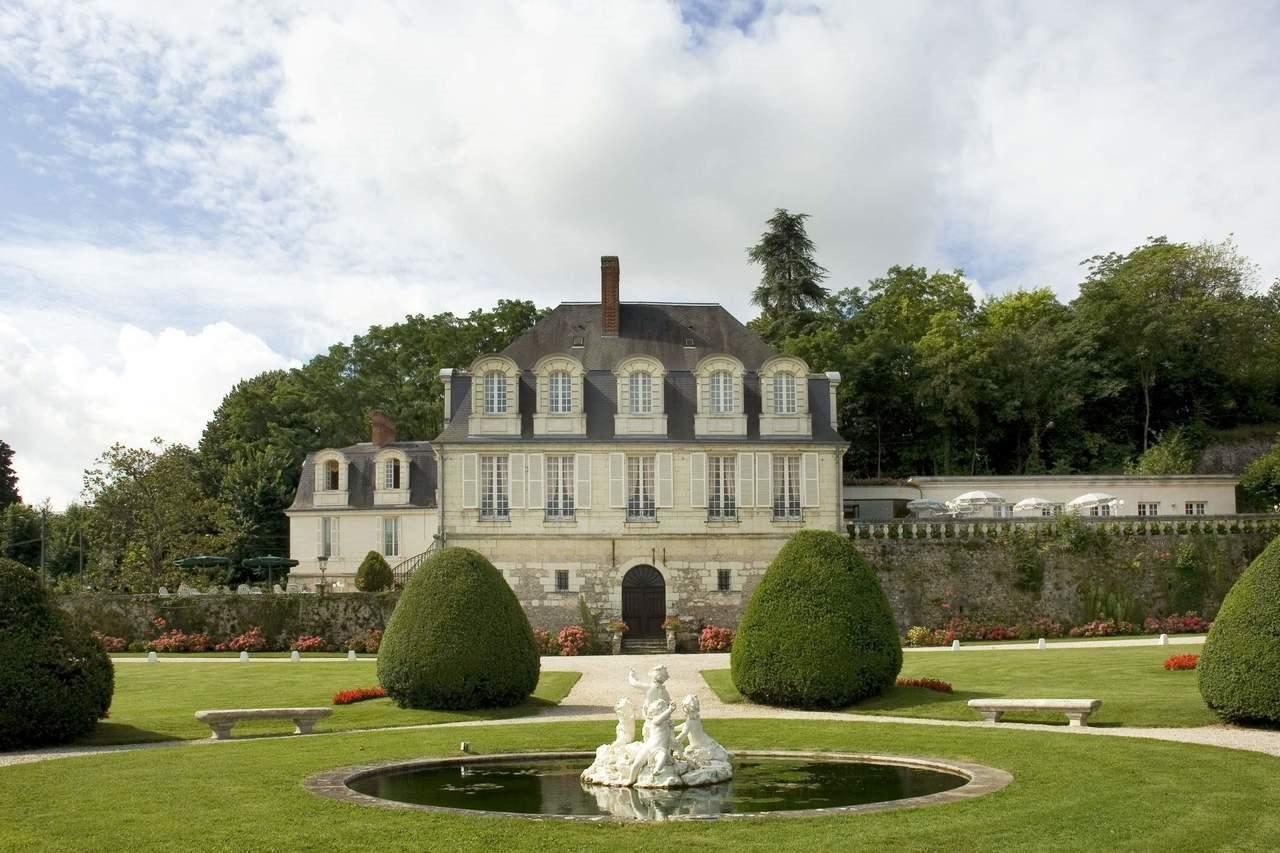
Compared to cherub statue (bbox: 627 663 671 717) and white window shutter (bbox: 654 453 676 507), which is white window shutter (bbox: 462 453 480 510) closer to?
white window shutter (bbox: 654 453 676 507)

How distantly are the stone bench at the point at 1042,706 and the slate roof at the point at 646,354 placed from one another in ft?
55.1

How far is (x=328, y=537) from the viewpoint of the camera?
38688 mm

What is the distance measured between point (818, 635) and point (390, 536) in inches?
835

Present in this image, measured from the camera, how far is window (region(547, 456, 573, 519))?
34156 millimetres

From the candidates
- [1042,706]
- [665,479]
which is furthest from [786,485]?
[1042,706]

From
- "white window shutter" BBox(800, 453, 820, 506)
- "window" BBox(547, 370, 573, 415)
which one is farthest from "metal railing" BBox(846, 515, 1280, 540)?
"window" BBox(547, 370, 573, 415)

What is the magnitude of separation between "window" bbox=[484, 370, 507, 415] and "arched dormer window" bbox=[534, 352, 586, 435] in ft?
3.01

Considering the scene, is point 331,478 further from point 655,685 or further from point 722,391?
point 655,685

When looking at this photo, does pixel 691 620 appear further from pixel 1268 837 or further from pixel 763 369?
pixel 1268 837

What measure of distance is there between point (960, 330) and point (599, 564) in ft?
62.1

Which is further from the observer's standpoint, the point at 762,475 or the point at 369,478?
the point at 369,478

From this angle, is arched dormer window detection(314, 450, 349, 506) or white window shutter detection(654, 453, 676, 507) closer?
white window shutter detection(654, 453, 676, 507)

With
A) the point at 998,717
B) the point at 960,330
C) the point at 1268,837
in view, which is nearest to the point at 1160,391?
Result: the point at 960,330

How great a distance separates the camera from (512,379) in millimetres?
34438
